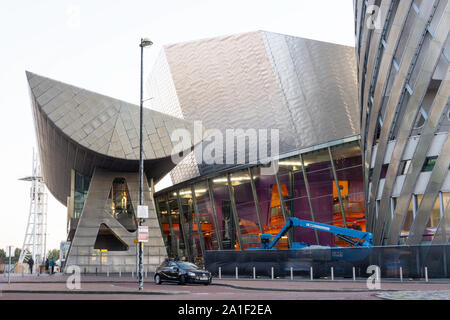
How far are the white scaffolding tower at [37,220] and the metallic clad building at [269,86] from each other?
2096 inches

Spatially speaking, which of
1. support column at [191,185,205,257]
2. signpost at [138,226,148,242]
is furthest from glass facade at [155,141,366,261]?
signpost at [138,226,148,242]

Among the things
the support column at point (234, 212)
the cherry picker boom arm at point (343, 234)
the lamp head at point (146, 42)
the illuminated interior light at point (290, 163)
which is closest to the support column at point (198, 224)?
the support column at point (234, 212)

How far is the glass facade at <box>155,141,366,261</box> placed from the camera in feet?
137

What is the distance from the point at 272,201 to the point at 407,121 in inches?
A: 628

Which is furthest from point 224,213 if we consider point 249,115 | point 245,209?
point 249,115

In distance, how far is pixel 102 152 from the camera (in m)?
42.0

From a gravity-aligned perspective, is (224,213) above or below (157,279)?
above

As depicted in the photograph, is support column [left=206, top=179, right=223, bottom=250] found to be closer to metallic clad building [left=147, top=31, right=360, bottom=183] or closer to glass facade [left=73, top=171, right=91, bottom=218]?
metallic clad building [left=147, top=31, right=360, bottom=183]

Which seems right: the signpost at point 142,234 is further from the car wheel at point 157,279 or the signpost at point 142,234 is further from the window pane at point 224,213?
the window pane at point 224,213

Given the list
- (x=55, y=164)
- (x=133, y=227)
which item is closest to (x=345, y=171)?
(x=133, y=227)

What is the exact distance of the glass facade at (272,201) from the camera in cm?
4166

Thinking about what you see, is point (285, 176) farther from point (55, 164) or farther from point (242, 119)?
point (55, 164)

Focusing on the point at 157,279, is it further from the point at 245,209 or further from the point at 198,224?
the point at 198,224

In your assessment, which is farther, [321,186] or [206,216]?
[206,216]
